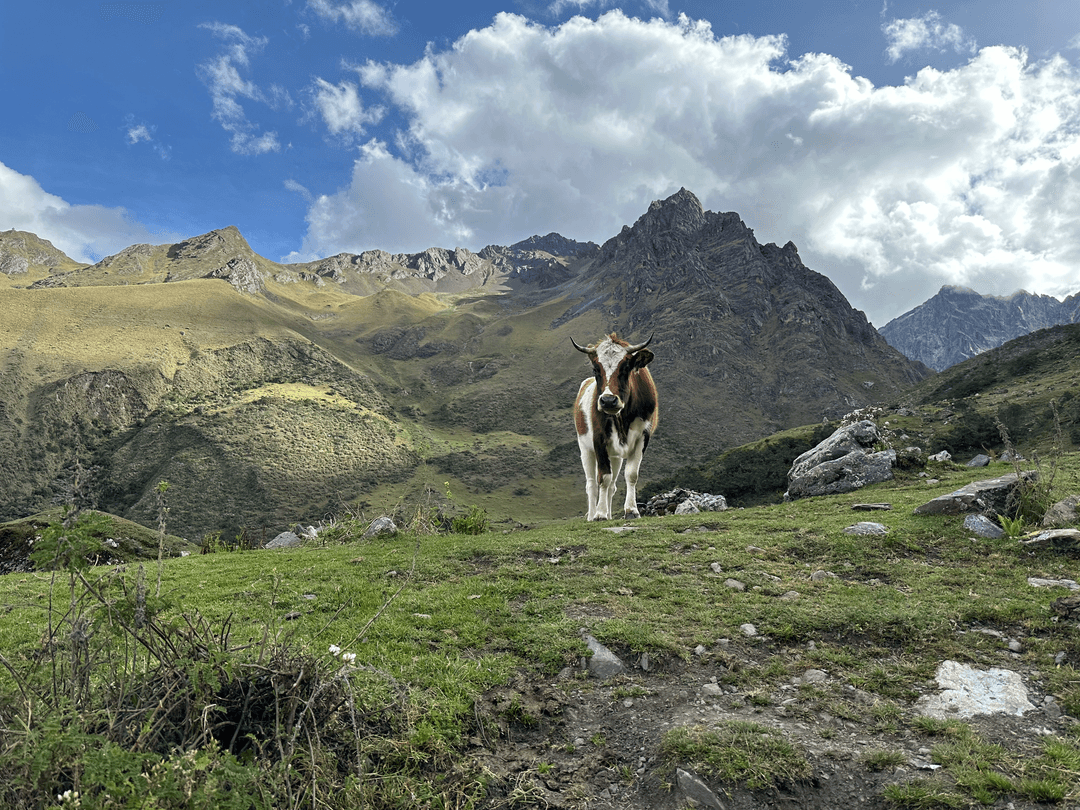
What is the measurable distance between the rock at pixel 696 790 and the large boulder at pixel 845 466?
1383 centimetres

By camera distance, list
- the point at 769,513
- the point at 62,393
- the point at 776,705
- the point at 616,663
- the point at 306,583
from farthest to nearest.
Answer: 1. the point at 62,393
2. the point at 769,513
3. the point at 306,583
4. the point at 616,663
5. the point at 776,705

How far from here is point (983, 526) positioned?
28.5 feet

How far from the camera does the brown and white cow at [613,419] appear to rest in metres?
12.9

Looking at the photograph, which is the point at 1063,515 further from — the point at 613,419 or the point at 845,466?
the point at 613,419

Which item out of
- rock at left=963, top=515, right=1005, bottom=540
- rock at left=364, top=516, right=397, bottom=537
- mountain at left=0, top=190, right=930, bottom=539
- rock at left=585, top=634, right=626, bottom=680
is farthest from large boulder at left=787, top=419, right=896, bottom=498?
mountain at left=0, top=190, right=930, bottom=539

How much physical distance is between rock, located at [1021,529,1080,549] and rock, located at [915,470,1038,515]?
1656mm

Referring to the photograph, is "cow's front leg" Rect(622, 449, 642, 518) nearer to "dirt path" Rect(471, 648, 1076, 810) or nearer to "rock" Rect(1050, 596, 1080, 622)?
"rock" Rect(1050, 596, 1080, 622)

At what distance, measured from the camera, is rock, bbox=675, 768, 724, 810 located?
333 cm

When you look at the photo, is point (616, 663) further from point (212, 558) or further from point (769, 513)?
point (212, 558)

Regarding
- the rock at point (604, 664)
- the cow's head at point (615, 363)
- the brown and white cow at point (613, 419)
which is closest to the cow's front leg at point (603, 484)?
the brown and white cow at point (613, 419)

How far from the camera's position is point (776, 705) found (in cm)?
440

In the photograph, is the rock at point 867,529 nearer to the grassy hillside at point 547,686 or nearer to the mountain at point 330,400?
the grassy hillside at point 547,686

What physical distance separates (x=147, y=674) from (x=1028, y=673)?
722 cm

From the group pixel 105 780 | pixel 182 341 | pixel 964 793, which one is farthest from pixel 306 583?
pixel 182 341
